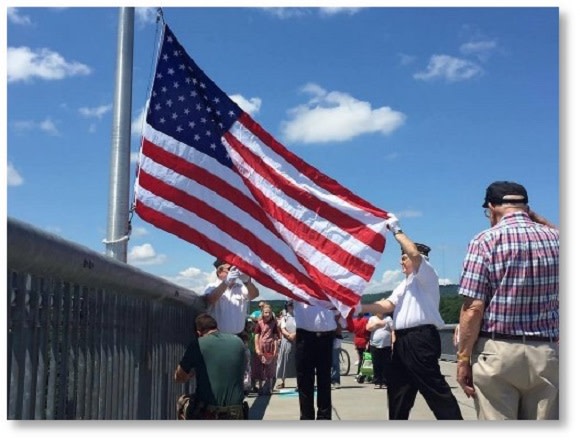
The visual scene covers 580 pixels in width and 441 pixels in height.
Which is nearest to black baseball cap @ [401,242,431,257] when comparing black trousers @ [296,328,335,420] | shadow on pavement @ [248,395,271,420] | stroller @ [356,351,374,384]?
black trousers @ [296,328,335,420]

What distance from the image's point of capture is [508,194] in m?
3.85

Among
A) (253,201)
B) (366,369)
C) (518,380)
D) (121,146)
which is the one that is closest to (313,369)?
(253,201)

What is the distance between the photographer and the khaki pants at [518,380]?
358cm

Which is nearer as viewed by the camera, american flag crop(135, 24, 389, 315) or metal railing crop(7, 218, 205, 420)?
metal railing crop(7, 218, 205, 420)

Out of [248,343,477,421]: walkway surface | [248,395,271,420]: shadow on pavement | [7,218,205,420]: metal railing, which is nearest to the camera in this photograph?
[7,218,205,420]: metal railing

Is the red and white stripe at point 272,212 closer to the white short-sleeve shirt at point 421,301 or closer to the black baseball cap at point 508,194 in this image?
the white short-sleeve shirt at point 421,301

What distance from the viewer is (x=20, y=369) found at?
9.17ft

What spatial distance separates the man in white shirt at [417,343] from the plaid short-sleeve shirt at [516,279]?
129cm

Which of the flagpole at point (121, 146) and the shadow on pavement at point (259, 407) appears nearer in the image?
the flagpole at point (121, 146)

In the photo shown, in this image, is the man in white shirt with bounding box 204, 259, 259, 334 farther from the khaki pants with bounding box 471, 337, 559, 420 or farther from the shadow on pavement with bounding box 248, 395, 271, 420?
the khaki pants with bounding box 471, 337, 559, 420

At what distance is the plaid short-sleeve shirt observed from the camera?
143 inches

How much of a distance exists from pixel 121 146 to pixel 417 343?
279cm

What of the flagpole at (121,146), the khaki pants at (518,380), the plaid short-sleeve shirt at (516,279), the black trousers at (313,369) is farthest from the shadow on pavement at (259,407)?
the plaid short-sleeve shirt at (516,279)

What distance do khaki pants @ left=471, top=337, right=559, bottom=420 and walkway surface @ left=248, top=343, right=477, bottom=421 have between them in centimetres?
307
